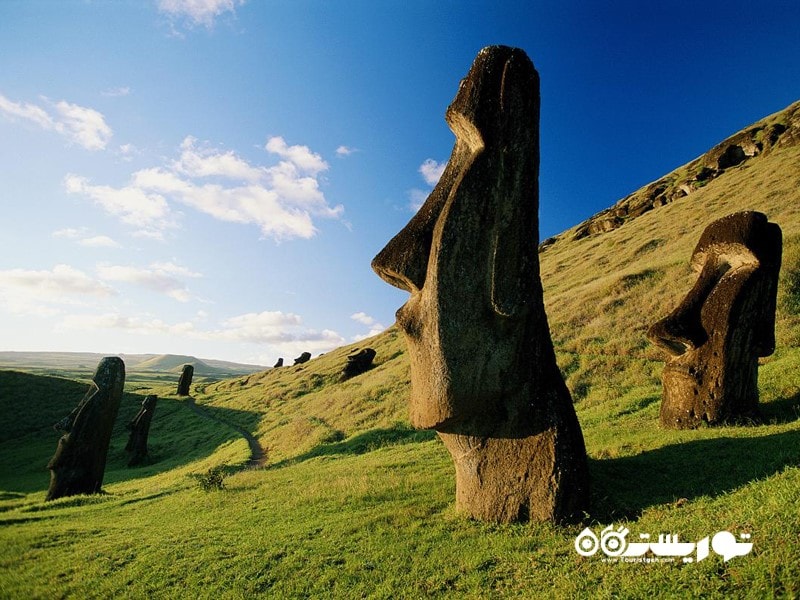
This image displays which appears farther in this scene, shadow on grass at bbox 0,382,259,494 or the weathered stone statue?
the weathered stone statue

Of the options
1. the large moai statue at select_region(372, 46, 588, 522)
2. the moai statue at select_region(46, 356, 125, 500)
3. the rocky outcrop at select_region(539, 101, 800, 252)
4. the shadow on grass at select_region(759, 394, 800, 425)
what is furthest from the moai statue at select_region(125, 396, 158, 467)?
the rocky outcrop at select_region(539, 101, 800, 252)

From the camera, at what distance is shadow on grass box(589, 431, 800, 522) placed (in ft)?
20.5

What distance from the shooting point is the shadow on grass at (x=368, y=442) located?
1767cm

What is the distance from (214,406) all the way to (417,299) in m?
46.9

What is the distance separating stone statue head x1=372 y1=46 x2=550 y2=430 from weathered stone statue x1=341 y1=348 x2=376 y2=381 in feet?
119

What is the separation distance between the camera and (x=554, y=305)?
32.1 metres

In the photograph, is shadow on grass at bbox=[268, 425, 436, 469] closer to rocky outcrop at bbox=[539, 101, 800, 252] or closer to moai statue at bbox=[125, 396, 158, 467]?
moai statue at bbox=[125, 396, 158, 467]

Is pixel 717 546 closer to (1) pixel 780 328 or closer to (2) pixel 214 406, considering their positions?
(1) pixel 780 328

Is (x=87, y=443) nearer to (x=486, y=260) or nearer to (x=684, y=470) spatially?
(x=486, y=260)

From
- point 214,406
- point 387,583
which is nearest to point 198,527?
point 387,583

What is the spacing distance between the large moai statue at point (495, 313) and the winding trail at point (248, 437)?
15270 millimetres

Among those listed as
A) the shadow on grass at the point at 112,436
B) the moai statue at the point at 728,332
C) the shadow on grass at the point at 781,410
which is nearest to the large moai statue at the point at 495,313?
the moai statue at the point at 728,332

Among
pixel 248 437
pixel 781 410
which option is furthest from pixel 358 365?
pixel 781 410

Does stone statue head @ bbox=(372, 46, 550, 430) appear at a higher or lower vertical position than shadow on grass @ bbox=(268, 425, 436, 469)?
higher
